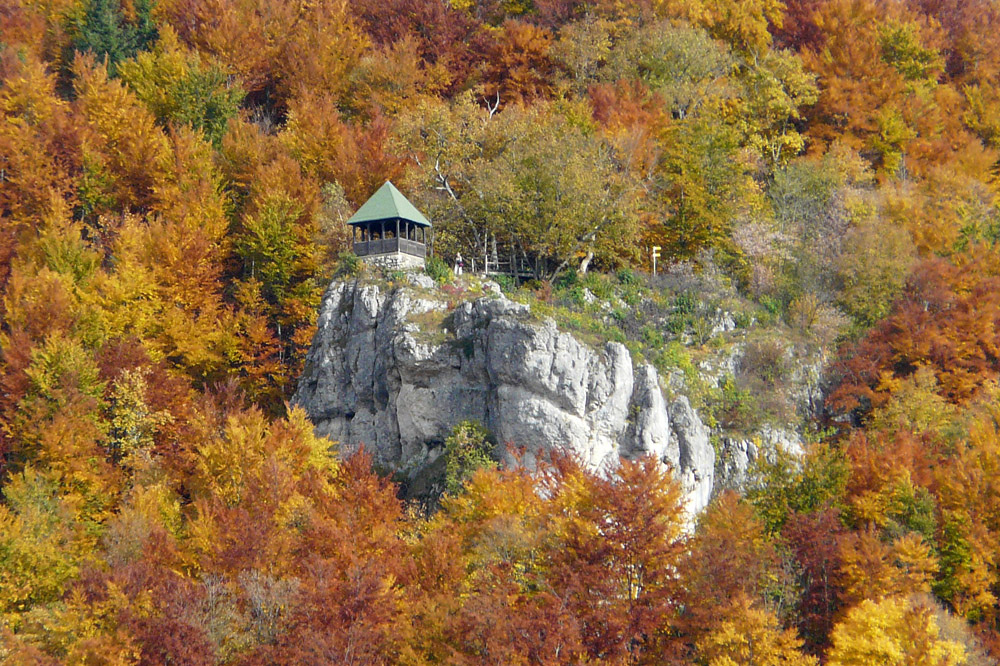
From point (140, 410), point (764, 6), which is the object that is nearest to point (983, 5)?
point (764, 6)

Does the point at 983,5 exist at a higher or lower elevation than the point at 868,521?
higher

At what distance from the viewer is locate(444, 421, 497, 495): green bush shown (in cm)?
3403

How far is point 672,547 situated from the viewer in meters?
31.6

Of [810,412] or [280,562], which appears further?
[810,412]

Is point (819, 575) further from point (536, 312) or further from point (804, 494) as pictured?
point (536, 312)

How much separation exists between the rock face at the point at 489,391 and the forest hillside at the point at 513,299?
2.36 feet

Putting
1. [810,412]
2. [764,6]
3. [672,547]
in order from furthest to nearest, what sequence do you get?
[764,6] → [810,412] → [672,547]

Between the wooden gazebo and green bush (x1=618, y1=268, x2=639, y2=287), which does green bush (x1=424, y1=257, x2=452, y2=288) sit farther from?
green bush (x1=618, y1=268, x2=639, y2=287)

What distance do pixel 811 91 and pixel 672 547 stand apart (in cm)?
2853

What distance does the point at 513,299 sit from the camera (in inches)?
1496

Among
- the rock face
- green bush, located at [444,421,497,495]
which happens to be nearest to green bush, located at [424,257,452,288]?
the rock face

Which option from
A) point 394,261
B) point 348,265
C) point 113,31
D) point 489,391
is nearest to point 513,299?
point 489,391

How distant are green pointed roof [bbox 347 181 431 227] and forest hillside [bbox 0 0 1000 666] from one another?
178cm

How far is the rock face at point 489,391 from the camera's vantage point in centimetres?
3469
